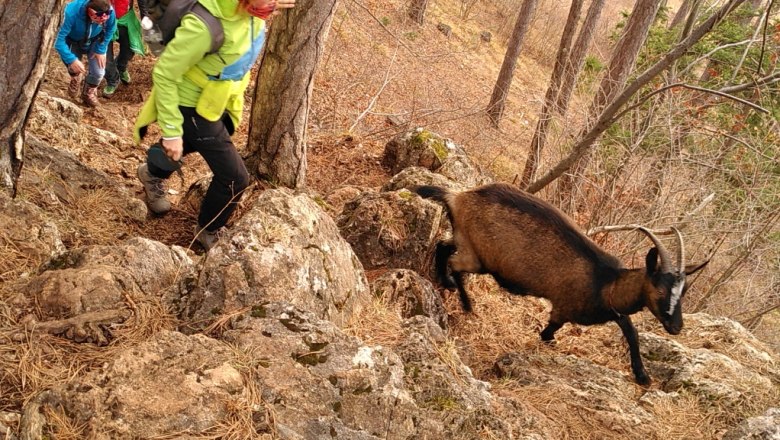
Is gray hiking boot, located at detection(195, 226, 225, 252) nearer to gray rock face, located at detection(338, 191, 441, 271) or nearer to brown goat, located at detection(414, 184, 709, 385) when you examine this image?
gray rock face, located at detection(338, 191, 441, 271)

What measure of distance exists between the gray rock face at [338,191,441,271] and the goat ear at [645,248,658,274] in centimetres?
188

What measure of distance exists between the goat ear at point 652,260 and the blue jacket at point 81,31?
6.13m

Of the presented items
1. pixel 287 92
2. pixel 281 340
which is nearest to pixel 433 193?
pixel 287 92

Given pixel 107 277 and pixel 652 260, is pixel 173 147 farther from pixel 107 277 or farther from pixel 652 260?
pixel 652 260

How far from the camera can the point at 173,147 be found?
3.74 m

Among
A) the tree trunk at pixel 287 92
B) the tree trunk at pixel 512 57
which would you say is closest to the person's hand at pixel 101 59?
the tree trunk at pixel 287 92

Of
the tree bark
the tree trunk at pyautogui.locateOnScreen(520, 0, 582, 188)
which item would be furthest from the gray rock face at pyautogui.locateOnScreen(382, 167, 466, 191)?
the tree trunk at pyautogui.locateOnScreen(520, 0, 582, 188)

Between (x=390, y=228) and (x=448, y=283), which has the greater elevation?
(x=390, y=228)

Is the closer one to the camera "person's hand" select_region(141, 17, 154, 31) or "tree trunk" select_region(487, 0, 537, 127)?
"person's hand" select_region(141, 17, 154, 31)

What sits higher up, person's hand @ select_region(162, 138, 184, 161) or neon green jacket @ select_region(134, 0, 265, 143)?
neon green jacket @ select_region(134, 0, 265, 143)

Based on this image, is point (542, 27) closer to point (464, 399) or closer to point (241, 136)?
point (241, 136)

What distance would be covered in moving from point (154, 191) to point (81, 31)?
303 cm

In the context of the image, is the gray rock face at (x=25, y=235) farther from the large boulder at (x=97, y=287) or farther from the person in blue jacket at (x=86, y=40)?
the person in blue jacket at (x=86, y=40)

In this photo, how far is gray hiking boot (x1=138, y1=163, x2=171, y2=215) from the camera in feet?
15.2
